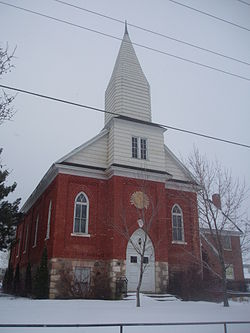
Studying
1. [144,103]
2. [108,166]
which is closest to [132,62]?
[144,103]

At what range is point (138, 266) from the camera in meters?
20.3

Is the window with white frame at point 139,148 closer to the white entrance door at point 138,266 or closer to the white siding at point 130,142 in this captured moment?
the white siding at point 130,142

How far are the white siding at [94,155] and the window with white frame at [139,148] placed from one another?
1.97 metres

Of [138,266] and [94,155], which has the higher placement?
[94,155]

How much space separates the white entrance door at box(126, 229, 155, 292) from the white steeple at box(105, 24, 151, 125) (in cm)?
852

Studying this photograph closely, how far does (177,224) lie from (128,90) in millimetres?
10175

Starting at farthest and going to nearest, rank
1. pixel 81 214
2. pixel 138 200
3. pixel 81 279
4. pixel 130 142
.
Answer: pixel 130 142 < pixel 138 200 < pixel 81 214 < pixel 81 279

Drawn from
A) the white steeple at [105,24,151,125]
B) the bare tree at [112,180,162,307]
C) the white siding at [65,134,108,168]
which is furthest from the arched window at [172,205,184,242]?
the white steeple at [105,24,151,125]

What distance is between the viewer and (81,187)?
69.8 feet

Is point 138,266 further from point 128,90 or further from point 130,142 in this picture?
point 128,90

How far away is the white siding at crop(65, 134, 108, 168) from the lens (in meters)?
21.7

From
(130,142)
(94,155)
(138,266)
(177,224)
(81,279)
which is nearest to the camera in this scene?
(81,279)

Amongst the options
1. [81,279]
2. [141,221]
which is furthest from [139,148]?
[81,279]

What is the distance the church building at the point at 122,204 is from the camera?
1981 centimetres
